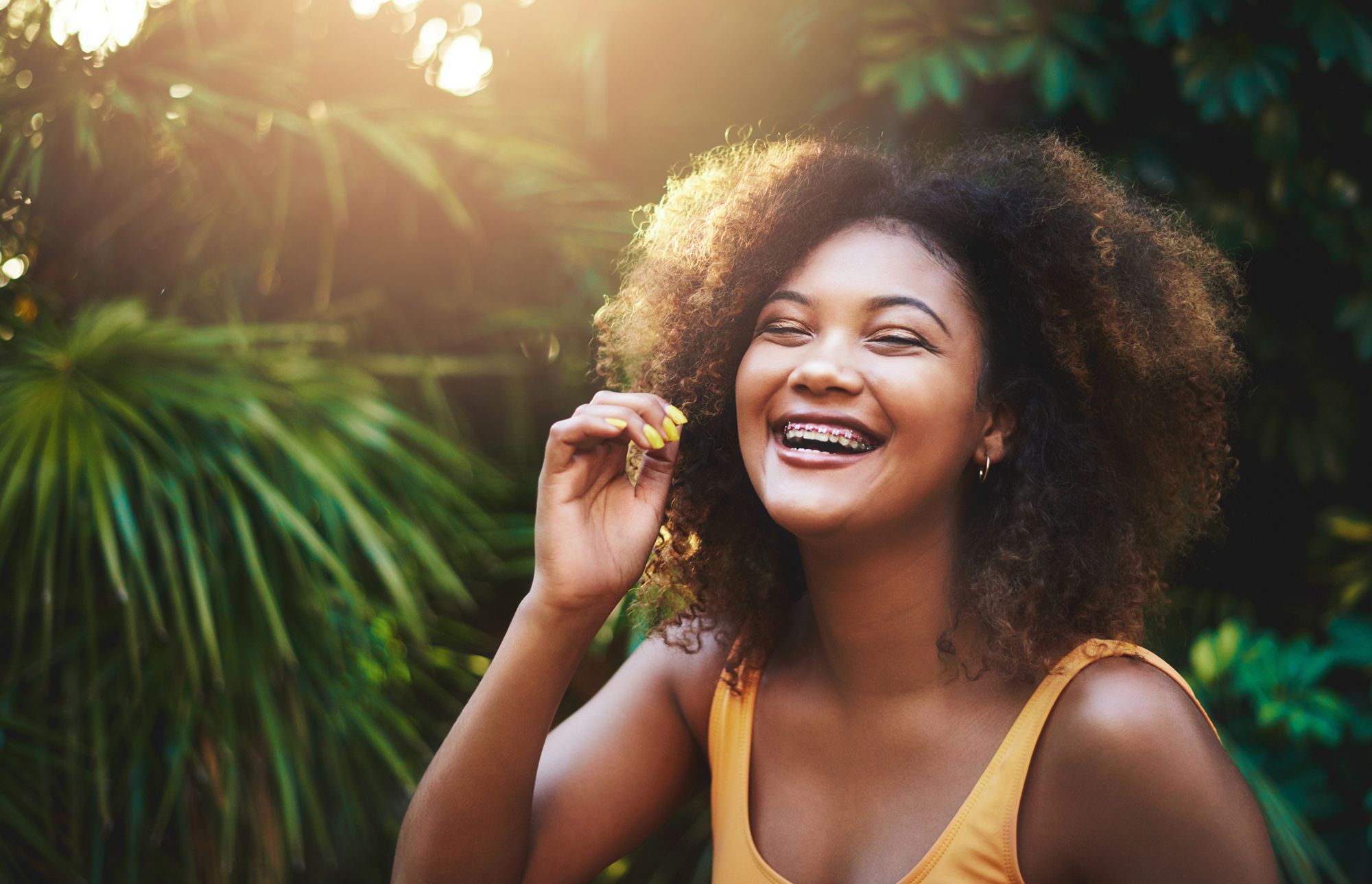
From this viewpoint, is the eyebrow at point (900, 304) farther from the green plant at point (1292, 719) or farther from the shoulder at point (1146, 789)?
the green plant at point (1292, 719)

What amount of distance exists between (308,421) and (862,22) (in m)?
1.60

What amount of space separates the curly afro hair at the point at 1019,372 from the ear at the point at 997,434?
17 mm

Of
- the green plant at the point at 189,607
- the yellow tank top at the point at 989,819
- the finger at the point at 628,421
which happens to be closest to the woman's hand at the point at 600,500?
the finger at the point at 628,421

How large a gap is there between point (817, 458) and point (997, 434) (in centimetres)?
33

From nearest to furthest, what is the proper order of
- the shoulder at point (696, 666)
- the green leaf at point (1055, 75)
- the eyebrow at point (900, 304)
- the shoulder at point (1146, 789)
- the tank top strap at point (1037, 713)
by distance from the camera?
1. the shoulder at point (1146, 789)
2. the tank top strap at point (1037, 713)
3. the eyebrow at point (900, 304)
4. the shoulder at point (696, 666)
5. the green leaf at point (1055, 75)

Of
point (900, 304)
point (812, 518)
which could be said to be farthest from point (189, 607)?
point (900, 304)

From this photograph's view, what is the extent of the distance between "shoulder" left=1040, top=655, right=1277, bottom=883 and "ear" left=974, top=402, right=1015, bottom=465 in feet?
1.19

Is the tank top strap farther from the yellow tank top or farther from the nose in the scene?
the nose

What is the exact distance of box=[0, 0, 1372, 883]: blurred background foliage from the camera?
2.28 metres

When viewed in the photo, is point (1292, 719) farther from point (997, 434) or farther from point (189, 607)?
point (189, 607)

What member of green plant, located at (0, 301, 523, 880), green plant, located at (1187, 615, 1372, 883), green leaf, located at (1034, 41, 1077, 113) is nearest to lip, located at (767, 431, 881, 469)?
green leaf, located at (1034, 41, 1077, 113)

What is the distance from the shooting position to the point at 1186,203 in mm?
2482

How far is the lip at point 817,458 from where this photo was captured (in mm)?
1493

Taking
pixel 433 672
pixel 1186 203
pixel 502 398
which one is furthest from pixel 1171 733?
pixel 502 398
